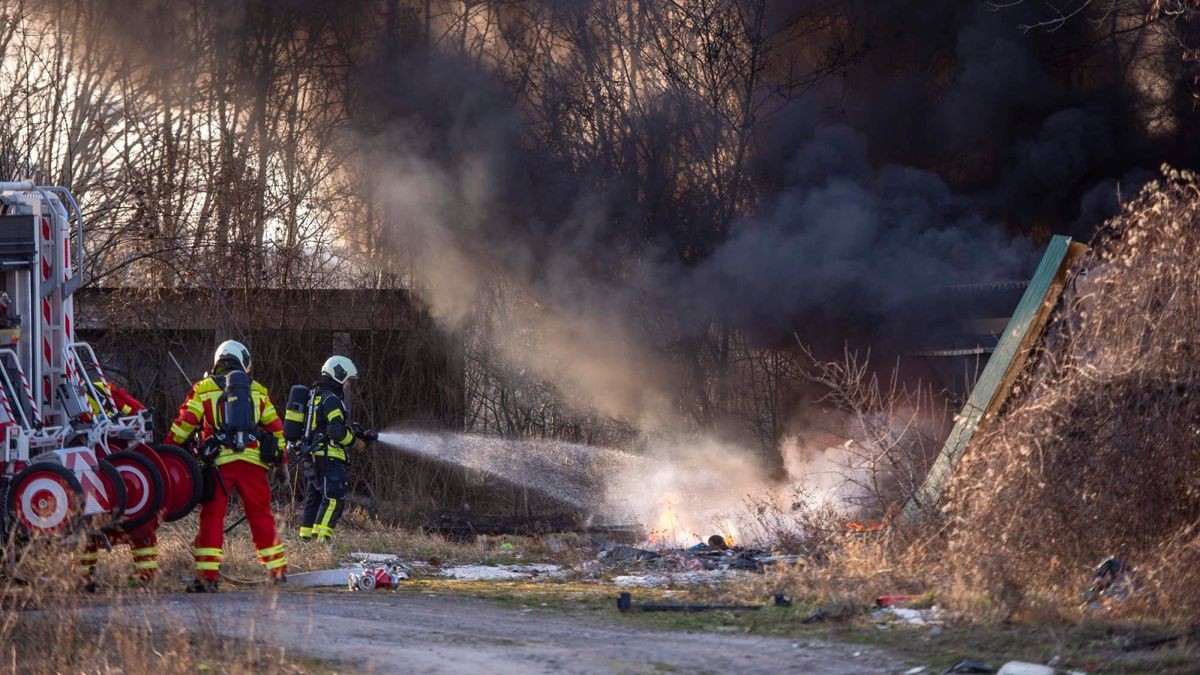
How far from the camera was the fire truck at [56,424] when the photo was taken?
7066 millimetres

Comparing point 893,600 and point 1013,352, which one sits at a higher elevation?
point 1013,352

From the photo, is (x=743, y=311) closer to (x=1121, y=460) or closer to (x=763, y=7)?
(x=763, y=7)

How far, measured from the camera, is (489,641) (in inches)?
248

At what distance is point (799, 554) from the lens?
9664mm

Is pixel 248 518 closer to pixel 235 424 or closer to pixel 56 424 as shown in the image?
pixel 235 424

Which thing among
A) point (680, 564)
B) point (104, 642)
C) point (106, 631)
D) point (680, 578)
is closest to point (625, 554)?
point (680, 564)

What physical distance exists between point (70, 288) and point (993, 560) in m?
5.65

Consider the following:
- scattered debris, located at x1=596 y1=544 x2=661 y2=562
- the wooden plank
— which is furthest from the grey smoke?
scattered debris, located at x1=596 y1=544 x2=661 y2=562

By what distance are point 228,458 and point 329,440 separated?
2451 mm

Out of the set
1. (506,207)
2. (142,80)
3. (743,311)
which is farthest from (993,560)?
(142,80)

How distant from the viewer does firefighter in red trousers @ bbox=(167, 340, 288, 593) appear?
8234 mm

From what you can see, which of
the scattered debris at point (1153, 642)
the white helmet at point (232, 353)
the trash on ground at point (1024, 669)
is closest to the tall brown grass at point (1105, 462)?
the scattered debris at point (1153, 642)

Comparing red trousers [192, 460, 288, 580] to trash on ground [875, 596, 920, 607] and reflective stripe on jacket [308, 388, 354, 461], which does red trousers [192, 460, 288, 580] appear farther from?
trash on ground [875, 596, 920, 607]

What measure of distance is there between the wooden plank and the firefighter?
187 inches
